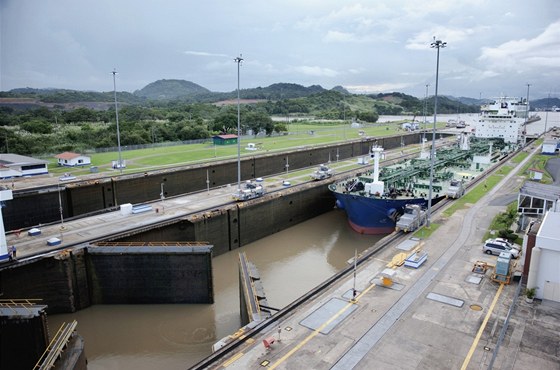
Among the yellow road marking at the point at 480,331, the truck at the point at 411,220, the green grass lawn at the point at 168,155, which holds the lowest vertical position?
the yellow road marking at the point at 480,331

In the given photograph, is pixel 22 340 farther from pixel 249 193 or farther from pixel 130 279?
pixel 249 193

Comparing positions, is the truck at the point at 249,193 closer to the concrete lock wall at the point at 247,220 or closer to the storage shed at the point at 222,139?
the concrete lock wall at the point at 247,220

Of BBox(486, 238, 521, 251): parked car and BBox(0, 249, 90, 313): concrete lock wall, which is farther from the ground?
BBox(486, 238, 521, 251): parked car

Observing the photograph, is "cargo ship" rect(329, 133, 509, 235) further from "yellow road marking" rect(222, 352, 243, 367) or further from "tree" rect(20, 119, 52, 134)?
"tree" rect(20, 119, 52, 134)

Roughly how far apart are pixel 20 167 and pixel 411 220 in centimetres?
4992

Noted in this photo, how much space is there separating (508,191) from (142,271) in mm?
39744

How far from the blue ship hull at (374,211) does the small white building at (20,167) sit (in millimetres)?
41417

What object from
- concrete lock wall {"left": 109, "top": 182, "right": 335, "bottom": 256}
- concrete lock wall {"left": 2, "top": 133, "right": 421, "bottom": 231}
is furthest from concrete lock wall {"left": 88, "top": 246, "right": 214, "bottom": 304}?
concrete lock wall {"left": 2, "top": 133, "right": 421, "bottom": 231}

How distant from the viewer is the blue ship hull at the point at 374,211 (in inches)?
1517

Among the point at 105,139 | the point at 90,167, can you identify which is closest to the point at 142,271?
the point at 90,167

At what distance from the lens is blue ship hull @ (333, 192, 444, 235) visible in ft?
126

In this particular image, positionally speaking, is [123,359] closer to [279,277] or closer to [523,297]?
[279,277]

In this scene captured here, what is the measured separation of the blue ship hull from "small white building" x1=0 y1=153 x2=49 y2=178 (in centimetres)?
4142

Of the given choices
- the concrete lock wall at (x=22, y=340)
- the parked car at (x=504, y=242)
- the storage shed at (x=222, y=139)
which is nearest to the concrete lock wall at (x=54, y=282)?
the concrete lock wall at (x=22, y=340)
